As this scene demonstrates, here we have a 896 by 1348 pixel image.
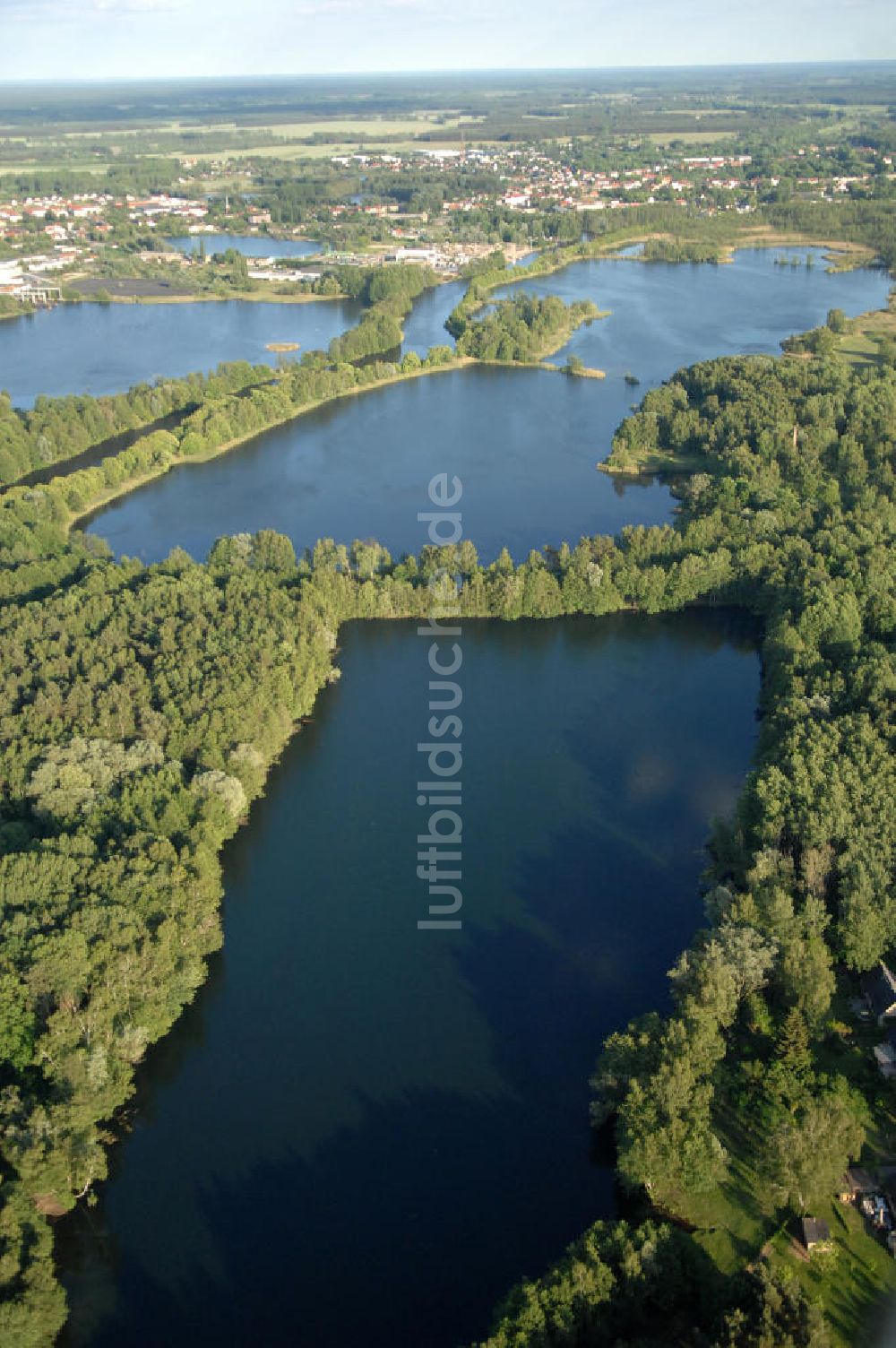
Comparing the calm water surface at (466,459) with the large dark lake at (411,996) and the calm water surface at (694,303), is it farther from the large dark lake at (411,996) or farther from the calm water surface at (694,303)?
the large dark lake at (411,996)

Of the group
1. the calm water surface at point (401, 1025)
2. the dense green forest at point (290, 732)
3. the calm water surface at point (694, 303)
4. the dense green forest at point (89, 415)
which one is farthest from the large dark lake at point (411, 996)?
the calm water surface at point (694, 303)

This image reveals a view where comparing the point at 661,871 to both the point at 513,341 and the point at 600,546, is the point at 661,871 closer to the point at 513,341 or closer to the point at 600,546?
the point at 600,546

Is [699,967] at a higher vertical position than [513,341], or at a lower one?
lower

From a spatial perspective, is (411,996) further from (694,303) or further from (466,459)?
(694,303)

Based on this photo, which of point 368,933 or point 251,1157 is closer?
point 251,1157

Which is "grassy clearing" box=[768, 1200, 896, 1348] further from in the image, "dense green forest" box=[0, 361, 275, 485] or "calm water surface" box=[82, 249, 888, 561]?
"dense green forest" box=[0, 361, 275, 485]

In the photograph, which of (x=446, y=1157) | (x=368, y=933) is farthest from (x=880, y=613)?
(x=446, y=1157)

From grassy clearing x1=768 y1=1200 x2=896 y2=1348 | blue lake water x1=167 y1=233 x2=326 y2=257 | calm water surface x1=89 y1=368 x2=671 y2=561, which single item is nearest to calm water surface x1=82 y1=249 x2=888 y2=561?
calm water surface x1=89 y1=368 x2=671 y2=561
